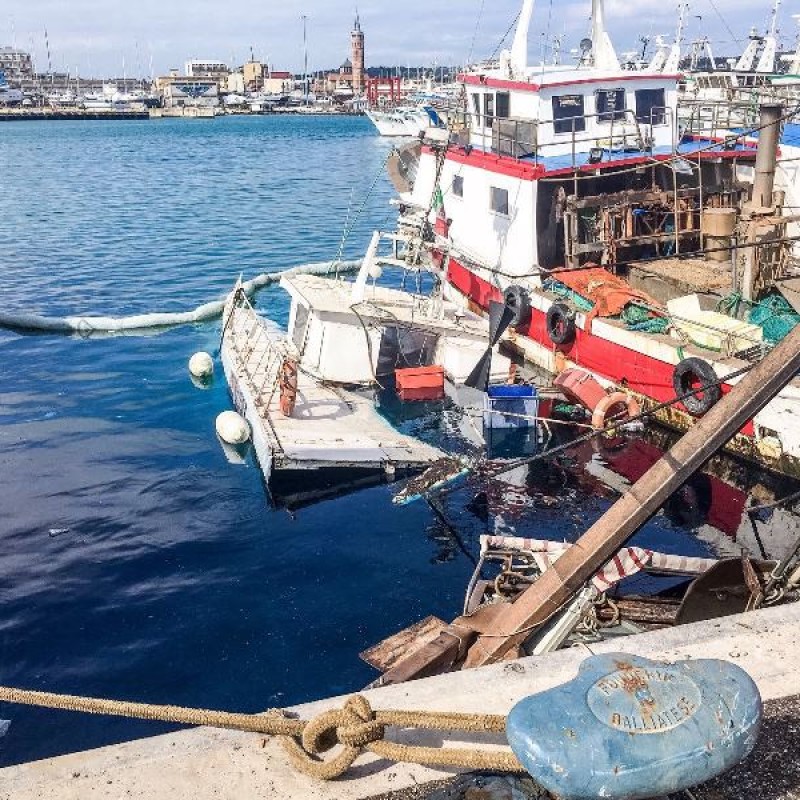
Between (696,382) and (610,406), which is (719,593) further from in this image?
(610,406)

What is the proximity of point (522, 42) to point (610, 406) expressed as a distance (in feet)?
48.4

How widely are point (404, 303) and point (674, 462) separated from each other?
52.2ft

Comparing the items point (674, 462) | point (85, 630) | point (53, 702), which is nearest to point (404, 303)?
point (85, 630)

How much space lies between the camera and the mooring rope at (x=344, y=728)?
4.70m

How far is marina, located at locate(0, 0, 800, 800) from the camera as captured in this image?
484 cm

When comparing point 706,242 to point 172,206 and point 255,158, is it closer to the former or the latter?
point 172,206

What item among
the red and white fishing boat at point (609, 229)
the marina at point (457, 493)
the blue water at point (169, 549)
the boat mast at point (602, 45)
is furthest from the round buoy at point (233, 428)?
the boat mast at point (602, 45)

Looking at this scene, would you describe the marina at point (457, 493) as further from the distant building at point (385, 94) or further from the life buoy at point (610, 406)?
the distant building at point (385, 94)

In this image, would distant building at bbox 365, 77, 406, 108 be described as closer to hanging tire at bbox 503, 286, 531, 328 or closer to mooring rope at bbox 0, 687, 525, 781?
hanging tire at bbox 503, 286, 531, 328

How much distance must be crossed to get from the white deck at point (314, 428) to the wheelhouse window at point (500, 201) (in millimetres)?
8652

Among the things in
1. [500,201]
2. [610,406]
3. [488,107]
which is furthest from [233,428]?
[488,107]

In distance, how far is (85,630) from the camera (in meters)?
12.6

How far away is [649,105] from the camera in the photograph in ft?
84.2

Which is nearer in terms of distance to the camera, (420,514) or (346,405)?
(420,514)
